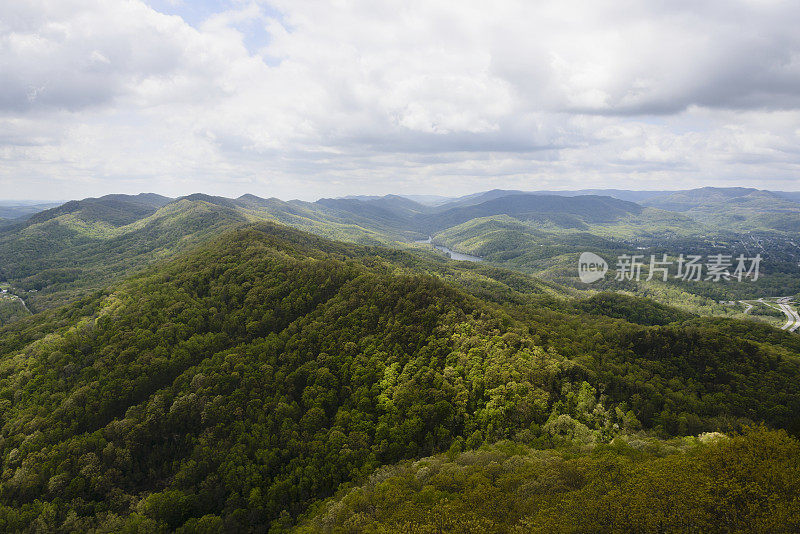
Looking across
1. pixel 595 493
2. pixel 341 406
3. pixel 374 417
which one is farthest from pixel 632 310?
pixel 595 493

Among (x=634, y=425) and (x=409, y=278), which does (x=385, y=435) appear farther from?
(x=409, y=278)

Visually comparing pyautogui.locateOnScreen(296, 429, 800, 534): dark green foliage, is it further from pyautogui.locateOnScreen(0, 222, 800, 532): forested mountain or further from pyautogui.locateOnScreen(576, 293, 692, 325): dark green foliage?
pyautogui.locateOnScreen(576, 293, 692, 325): dark green foliage

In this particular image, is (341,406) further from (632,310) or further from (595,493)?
(632,310)

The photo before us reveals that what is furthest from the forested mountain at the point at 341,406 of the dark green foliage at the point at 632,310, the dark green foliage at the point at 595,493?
the dark green foliage at the point at 632,310

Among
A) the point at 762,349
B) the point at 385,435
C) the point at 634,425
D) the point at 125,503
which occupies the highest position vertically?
the point at 762,349

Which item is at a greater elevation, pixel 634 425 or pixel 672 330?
pixel 672 330

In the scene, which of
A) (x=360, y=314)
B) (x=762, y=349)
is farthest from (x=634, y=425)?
(x=360, y=314)

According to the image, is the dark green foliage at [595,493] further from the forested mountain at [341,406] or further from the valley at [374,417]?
the forested mountain at [341,406]

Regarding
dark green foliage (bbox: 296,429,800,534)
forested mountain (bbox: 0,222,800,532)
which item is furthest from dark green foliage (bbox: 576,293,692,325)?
dark green foliage (bbox: 296,429,800,534)
